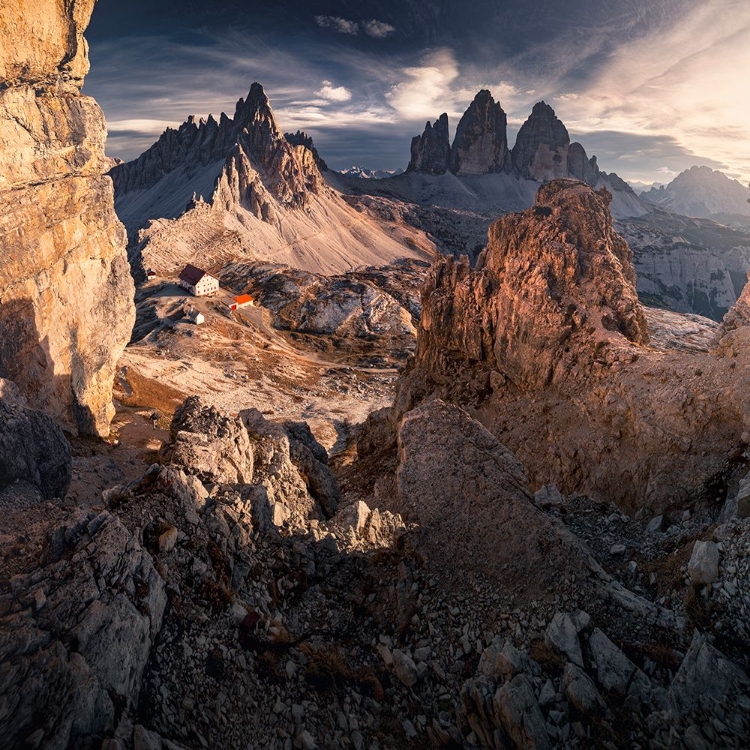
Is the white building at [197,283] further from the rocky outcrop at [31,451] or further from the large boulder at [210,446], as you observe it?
the large boulder at [210,446]

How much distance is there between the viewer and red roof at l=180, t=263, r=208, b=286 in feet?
466

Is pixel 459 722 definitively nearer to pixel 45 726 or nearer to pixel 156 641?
pixel 156 641

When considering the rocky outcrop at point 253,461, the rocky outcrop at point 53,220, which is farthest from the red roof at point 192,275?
the rocky outcrop at point 253,461

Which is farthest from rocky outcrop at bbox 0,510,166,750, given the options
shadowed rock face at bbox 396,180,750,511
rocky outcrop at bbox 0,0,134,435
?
rocky outcrop at bbox 0,0,134,435

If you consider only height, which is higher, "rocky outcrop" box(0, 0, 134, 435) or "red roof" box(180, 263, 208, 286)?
"rocky outcrop" box(0, 0, 134, 435)

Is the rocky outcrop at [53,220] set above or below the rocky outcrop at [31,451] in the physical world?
above

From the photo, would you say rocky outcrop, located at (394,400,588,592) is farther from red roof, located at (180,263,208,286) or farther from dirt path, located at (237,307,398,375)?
red roof, located at (180,263,208,286)

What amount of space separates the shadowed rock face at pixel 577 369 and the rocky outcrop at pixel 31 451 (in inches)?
1218

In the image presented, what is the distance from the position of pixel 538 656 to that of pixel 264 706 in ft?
21.4

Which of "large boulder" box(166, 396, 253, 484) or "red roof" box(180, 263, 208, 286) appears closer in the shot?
"large boulder" box(166, 396, 253, 484)

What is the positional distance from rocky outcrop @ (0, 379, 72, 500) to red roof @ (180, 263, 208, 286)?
381 ft

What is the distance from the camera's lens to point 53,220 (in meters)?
44.1

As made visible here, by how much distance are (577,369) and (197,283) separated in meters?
125

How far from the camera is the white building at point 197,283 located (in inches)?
5546
